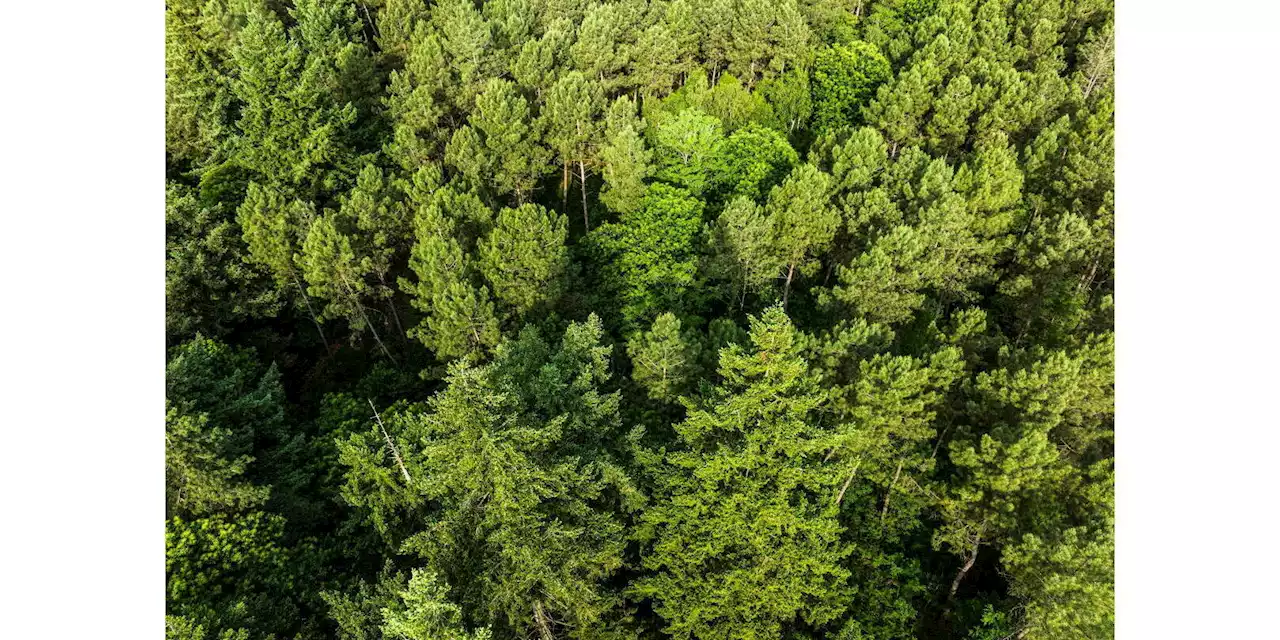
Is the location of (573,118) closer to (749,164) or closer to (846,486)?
(749,164)

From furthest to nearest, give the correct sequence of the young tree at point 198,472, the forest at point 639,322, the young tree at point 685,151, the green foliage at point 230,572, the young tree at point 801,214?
the young tree at point 685,151 < the young tree at point 801,214 < the young tree at point 198,472 < the forest at point 639,322 < the green foliage at point 230,572

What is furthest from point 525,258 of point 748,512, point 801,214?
point 748,512

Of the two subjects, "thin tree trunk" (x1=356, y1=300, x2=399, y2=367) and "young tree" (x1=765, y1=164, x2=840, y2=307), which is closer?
"young tree" (x1=765, y1=164, x2=840, y2=307)

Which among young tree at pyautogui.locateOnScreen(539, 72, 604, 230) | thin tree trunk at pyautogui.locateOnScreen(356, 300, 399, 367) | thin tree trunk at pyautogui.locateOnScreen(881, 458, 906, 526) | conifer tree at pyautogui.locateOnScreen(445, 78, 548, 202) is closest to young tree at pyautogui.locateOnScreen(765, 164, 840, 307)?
young tree at pyautogui.locateOnScreen(539, 72, 604, 230)

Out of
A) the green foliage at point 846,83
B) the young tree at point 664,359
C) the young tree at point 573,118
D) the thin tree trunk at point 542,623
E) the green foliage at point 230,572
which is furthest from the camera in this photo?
the green foliage at point 846,83

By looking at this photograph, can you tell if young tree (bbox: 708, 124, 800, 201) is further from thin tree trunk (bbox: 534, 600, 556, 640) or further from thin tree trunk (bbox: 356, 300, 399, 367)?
thin tree trunk (bbox: 534, 600, 556, 640)

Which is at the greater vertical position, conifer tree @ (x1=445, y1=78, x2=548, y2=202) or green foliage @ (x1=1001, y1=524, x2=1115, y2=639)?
conifer tree @ (x1=445, y1=78, x2=548, y2=202)

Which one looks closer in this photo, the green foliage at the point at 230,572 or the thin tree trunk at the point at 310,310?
the green foliage at the point at 230,572

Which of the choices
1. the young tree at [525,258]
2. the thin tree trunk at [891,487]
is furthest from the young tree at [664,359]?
the thin tree trunk at [891,487]
